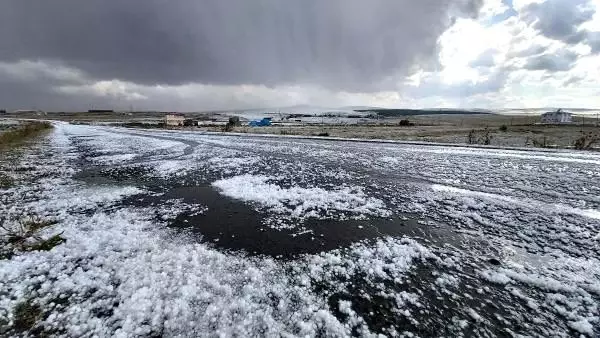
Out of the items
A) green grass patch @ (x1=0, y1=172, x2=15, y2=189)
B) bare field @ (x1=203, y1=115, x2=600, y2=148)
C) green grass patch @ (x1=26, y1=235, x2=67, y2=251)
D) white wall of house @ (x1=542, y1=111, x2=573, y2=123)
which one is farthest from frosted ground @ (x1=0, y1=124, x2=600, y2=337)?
white wall of house @ (x1=542, y1=111, x2=573, y2=123)

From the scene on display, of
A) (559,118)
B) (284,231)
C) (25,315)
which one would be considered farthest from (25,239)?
(559,118)

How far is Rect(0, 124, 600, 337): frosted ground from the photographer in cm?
416

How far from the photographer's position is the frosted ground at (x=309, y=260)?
13.6 ft

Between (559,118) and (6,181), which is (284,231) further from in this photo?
(559,118)

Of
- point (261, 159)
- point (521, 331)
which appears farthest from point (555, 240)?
point (261, 159)

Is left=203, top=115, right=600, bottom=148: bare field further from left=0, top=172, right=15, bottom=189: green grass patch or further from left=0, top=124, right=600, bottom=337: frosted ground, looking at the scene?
left=0, top=172, right=15, bottom=189: green grass patch

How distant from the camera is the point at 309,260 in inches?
232

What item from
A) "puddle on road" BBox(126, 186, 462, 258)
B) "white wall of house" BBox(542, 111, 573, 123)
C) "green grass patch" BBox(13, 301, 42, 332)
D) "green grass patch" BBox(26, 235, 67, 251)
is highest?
"white wall of house" BBox(542, 111, 573, 123)

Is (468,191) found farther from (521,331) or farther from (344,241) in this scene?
(521,331)

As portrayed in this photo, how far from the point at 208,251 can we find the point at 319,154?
15.8 meters

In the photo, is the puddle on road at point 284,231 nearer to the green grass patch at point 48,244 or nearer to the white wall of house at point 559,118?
the green grass patch at point 48,244

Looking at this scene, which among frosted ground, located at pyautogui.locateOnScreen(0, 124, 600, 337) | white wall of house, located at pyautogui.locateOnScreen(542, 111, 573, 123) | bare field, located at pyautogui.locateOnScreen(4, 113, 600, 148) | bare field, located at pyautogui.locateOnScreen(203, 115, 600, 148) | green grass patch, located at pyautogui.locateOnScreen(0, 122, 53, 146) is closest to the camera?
frosted ground, located at pyautogui.locateOnScreen(0, 124, 600, 337)

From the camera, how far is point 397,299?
4.66 metres

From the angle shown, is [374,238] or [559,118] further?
[559,118]
